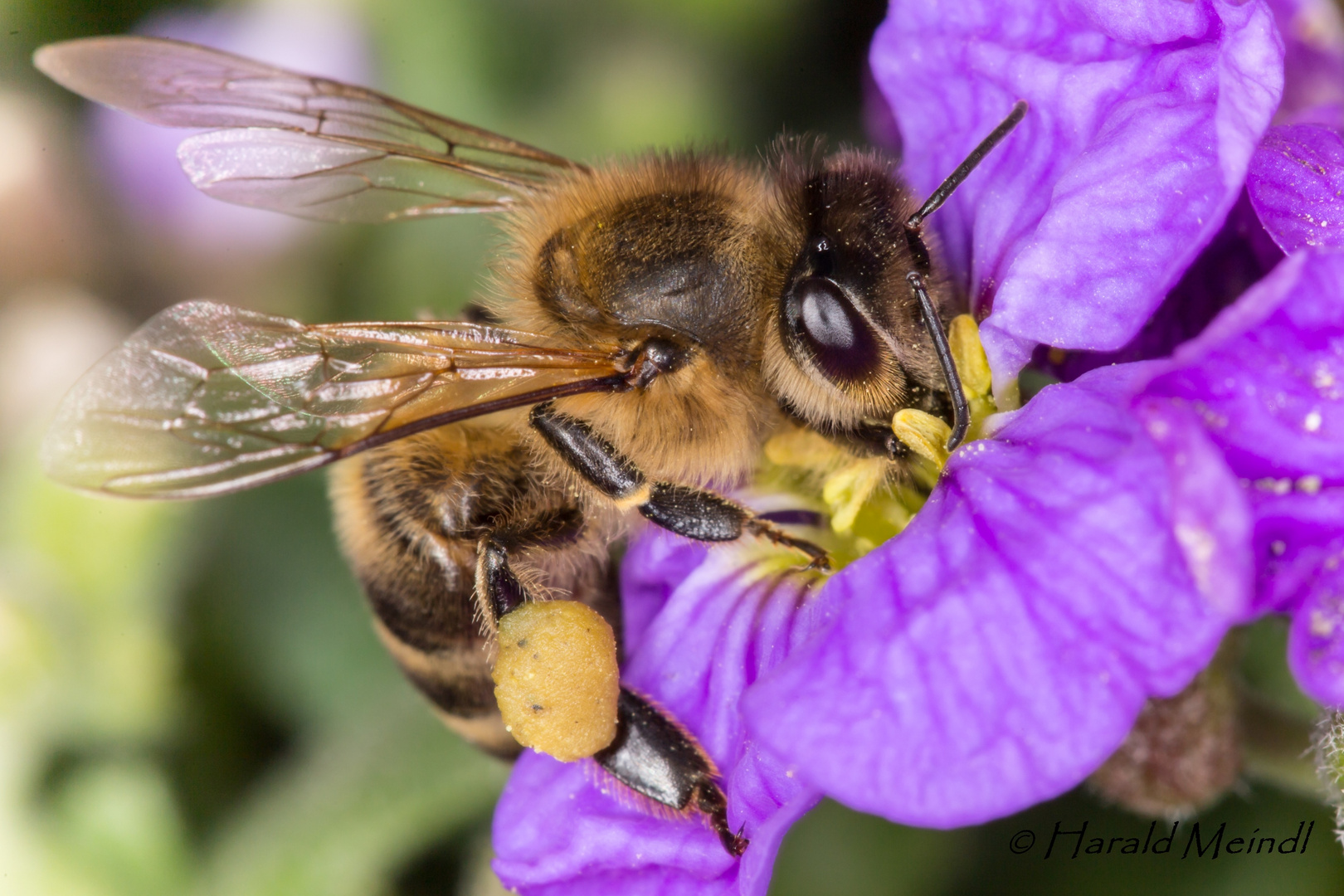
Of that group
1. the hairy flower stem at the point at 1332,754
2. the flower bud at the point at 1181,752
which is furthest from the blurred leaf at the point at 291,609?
the hairy flower stem at the point at 1332,754

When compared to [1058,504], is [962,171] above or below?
above

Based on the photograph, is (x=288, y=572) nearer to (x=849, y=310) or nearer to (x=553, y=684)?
(x=553, y=684)

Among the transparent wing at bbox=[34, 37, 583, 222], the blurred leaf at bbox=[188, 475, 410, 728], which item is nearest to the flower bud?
the transparent wing at bbox=[34, 37, 583, 222]

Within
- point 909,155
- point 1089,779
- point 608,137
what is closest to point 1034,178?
point 909,155

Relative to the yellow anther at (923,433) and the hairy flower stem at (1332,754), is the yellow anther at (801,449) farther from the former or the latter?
the hairy flower stem at (1332,754)

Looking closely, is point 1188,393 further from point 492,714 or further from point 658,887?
point 492,714

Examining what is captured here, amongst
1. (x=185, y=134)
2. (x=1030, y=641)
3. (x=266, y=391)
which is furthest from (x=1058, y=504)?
(x=185, y=134)
